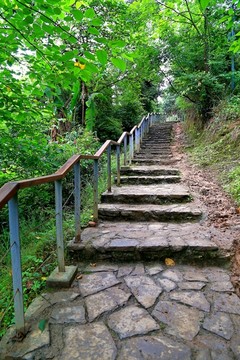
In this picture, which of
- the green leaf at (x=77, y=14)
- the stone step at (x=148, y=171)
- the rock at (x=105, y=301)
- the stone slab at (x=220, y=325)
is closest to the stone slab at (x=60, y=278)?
the rock at (x=105, y=301)

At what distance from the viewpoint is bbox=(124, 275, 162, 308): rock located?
1887 mm

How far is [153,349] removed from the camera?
4.68 feet

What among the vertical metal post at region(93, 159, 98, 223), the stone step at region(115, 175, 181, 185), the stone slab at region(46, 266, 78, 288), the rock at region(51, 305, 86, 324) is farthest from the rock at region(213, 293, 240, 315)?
the stone step at region(115, 175, 181, 185)

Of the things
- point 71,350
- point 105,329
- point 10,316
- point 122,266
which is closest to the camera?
point 71,350

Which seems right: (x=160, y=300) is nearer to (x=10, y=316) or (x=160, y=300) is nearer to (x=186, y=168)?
(x=10, y=316)

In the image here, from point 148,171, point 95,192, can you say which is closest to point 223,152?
point 148,171

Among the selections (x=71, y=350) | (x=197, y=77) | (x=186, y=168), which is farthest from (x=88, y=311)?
(x=197, y=77)

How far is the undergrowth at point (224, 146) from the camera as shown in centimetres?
447

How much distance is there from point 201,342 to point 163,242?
1150 millimetres

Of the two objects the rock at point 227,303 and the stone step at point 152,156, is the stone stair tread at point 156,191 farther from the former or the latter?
the stone step at point 152,156

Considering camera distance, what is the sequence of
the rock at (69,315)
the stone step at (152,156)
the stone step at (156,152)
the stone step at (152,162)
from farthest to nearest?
the stone step at (156,152)
the stone step at (152,156)
the stone step at (152,162)
the rock at (69,315)

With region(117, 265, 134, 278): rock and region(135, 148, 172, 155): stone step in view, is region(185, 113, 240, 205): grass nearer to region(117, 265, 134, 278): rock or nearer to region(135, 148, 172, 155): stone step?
region(135, 148, 172, 155): stone step

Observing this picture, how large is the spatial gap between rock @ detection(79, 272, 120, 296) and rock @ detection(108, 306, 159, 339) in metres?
0.34

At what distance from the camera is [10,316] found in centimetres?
175
